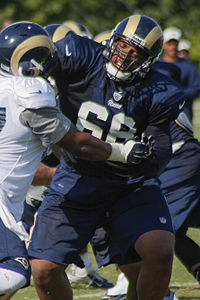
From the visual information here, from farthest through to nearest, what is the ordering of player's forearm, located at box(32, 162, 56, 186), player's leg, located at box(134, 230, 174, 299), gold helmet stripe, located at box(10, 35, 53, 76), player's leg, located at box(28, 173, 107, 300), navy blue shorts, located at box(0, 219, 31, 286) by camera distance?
1. player's forearm, located at box(32, 162, 56, 186)
2. player's leg, located at box(28, 173, 107, 300)
3. player's leg, located at box(134, 230, 174, 299)
4. gold helmet stripe, located at box(10, 35, 53, 76)
5. navy blue shorts, located at box(0, 219, 31, 286)

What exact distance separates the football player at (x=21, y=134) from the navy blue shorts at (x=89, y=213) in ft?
1.41

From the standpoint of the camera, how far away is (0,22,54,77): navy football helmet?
3125mm

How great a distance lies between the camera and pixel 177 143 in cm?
477

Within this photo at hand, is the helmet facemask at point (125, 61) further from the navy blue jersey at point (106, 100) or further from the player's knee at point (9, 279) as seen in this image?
the player's knee at point (9, 279)

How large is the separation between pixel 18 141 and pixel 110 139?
→ 762 mm

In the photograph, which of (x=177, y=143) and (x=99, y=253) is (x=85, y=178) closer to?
(x=99, y=253)

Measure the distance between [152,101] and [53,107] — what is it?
806 mm

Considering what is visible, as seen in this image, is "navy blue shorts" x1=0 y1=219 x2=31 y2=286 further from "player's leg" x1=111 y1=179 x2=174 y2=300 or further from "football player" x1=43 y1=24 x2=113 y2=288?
"football player" x1=43 y1=24 x2=113 y2=288

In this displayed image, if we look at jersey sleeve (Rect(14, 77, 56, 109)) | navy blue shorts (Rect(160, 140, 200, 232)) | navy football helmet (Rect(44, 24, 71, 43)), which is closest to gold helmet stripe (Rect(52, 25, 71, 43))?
navy football helmet (Rect(44, 24, 71, 43))

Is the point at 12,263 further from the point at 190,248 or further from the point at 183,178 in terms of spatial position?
the point at 183,178

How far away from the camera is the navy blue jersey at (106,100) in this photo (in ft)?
11.8

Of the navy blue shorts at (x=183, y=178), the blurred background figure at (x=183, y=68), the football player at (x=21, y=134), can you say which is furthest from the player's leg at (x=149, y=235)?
the blurred background figure at (x=183, y=68)

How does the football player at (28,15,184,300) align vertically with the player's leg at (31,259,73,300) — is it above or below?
above

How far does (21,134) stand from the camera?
300cm
